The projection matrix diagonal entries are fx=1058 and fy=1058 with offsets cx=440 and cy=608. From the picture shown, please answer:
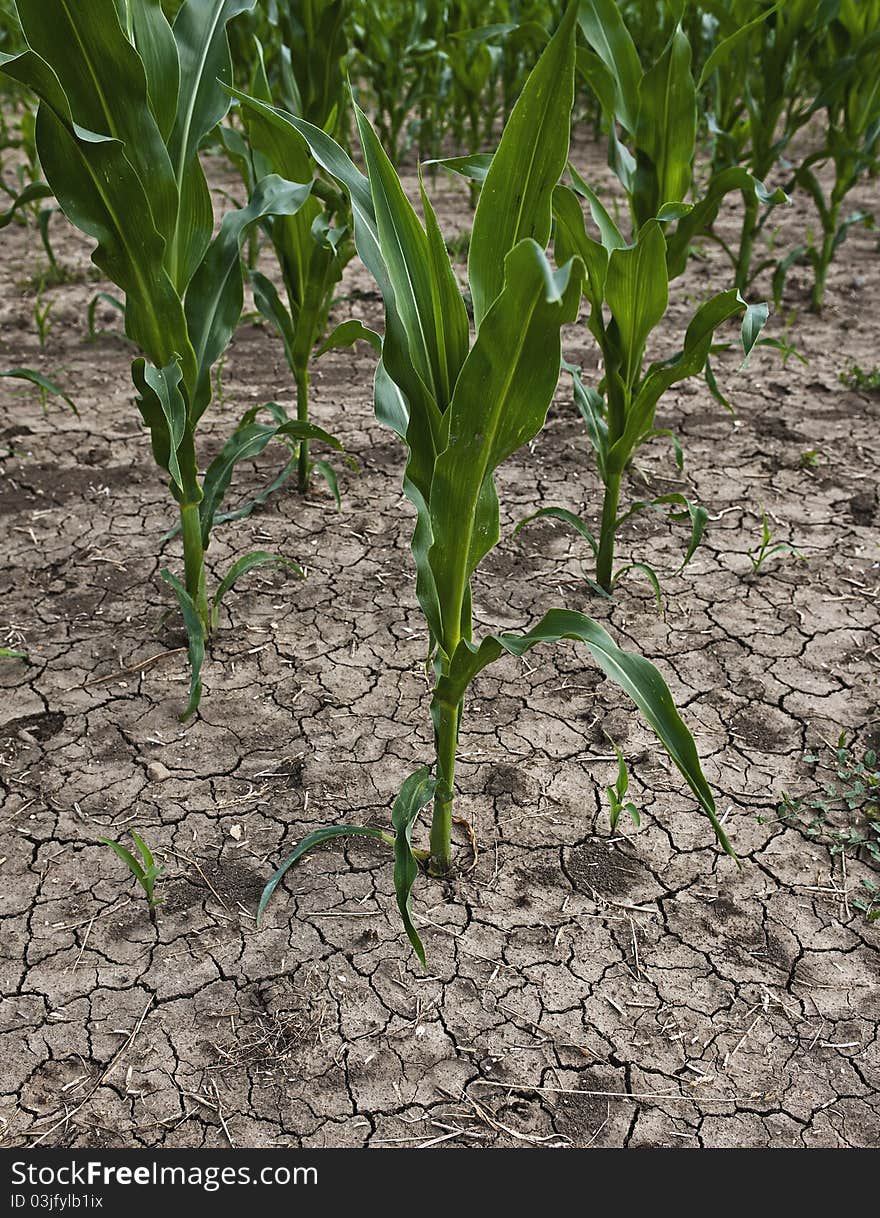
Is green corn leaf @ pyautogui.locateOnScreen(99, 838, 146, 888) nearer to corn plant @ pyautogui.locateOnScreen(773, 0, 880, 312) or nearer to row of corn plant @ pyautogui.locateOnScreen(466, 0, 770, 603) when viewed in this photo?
row of corn plant @ pyautogui.locateOnScreen(466, 0, 770, 603)

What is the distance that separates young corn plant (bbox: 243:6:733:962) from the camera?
1390mm

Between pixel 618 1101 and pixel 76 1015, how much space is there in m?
0.86

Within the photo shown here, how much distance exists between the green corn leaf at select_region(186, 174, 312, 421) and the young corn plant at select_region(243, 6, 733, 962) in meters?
0.48

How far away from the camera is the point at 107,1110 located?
1.55 metres

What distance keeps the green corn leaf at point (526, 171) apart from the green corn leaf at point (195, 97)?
2.44 feet

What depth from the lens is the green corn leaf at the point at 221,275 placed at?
2088 millimetres

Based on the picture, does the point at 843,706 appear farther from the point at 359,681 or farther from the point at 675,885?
the point at 359,681

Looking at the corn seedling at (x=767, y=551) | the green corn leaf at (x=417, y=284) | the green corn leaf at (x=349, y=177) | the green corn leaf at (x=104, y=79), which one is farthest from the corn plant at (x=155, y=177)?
the corn seedling at (x=767, y=551)

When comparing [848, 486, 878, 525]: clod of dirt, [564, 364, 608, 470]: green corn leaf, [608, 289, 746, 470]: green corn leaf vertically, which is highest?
[608, 289, 746, 470]: green corn leaf

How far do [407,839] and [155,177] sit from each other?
1.23 meters

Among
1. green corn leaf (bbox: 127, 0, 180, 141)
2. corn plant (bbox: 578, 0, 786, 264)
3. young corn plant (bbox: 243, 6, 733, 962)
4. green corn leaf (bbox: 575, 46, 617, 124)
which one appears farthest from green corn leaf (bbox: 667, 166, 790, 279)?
green corn leaf (bbox: 127, 0, 180, 141)

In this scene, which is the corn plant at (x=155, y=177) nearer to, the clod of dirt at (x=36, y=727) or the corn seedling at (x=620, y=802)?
the clod of dirt at (x=36, y=727)

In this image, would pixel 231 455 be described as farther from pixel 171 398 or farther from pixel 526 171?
pixel 526 171

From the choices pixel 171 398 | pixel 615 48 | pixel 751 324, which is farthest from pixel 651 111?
pixel 171 398
